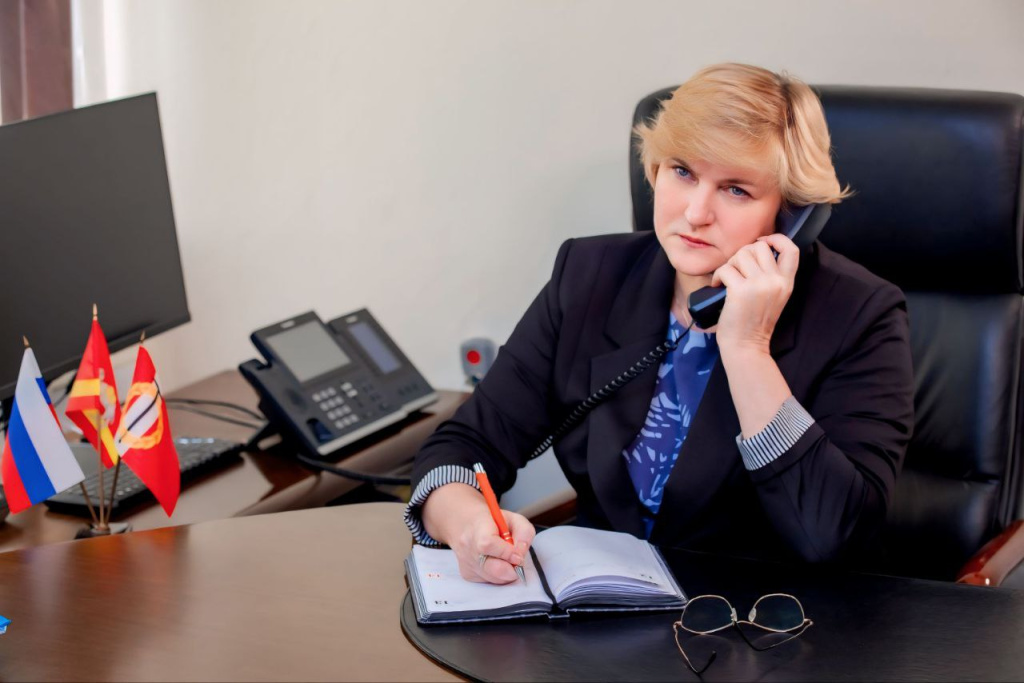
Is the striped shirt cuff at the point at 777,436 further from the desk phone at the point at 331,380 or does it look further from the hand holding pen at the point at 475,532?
the desk phone at the point at 331,380

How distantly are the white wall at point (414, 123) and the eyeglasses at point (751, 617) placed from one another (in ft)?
3.89

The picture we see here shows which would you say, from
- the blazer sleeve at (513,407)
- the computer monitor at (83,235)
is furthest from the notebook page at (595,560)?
the computer monitor at (83,235)

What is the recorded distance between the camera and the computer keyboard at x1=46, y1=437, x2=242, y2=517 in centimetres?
168

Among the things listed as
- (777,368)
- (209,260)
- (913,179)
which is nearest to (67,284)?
(209,260)

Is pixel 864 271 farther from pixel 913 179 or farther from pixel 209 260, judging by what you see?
pixel 209 260

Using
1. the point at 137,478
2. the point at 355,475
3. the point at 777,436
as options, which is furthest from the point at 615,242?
the point at 137,478

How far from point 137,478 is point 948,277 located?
1312mm

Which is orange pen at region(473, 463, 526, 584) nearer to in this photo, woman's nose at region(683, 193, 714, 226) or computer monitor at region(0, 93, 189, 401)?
woman's nose at region(683, 193, 714, 226)

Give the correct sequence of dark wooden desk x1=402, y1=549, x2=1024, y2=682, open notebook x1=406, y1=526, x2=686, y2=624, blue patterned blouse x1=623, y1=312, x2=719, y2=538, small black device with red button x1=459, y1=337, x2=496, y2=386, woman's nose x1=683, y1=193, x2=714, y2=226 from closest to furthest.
A: dark wooden desk x1=402, y1=549, x2=1024, y2=682 < open notebook x1=406, y1=526, x2=686, y2=624 < woman's nose x1=683, y1=193, x2=714, y2=226 < blue patterned blouse x1=623, y1=312, x2=719, y2=538 < small black device with red button x1=459, y1=337, x2=496, y2=386

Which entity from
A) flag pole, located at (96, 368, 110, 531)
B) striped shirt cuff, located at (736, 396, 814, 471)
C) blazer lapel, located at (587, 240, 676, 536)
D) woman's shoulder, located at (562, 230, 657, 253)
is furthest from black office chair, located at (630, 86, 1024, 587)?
flag pole, located at (96, 368, 110, 531)

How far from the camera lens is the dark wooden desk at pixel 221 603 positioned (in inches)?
40.9

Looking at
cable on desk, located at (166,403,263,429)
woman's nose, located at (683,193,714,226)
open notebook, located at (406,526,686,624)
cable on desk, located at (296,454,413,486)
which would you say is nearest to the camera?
open notebook, located at (406,526,686,624)

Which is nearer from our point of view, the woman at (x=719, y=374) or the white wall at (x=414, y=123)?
the woman at (x=719, y=374)

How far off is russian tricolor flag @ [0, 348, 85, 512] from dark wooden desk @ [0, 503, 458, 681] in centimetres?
10
